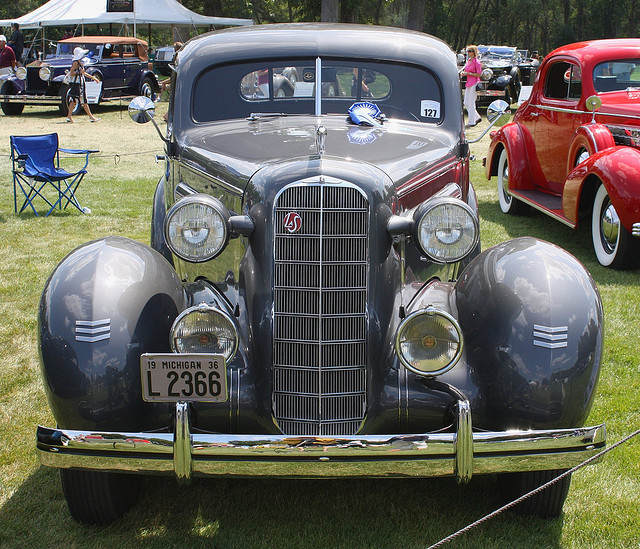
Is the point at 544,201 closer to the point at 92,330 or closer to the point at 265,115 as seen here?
the point at 265,115

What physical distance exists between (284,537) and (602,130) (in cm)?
569

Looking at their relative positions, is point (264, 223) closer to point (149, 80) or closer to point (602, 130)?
point (602, 130)

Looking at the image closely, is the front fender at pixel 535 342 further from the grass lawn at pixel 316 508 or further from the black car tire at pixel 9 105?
the black car tire at pixel 9 105

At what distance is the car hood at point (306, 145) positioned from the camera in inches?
128

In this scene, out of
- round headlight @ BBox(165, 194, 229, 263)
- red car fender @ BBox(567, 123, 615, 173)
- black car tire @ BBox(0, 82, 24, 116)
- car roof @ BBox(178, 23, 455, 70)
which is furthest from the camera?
black car tire @ BBox(0, 82, 24, 116)

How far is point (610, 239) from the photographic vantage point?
652 cm

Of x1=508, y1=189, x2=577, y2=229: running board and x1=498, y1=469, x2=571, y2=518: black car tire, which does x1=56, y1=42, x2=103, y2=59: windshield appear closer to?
x1=508, y1=189, x2=577, y2=229: running board

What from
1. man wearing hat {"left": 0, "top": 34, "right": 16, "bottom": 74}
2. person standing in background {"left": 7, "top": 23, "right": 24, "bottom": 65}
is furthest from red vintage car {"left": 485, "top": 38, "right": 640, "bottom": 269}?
person standing in background {"left": 7, "top": 23, "right": 24, "bottom": 65}

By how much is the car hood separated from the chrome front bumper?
3.91 feet

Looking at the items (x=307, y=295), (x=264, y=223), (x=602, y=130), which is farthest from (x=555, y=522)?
(x=602, y=130)

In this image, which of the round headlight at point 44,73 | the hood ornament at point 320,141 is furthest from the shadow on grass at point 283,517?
the round headlight at point 44,73

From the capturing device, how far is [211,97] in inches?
163

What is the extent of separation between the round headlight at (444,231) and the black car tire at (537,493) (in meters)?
0.96

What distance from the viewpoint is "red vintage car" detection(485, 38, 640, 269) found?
6.27m
